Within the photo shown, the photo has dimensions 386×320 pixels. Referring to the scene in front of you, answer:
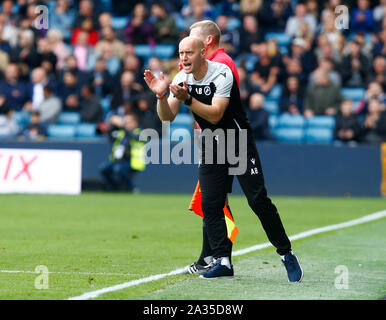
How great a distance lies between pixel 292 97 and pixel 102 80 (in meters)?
4.56

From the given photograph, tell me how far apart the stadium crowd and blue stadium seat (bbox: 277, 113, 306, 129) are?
2cm

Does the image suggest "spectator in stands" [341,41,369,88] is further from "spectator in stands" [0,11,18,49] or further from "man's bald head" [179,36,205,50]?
"man's bald head" [179,36,205,50]

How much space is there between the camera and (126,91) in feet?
68.1

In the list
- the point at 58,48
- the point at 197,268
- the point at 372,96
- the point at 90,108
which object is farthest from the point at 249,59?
the point at 197,268

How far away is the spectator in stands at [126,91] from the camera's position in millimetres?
20688

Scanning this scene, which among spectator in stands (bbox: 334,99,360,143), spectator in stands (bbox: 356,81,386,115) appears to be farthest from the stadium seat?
spectator in stands (bbox: 356,81,386,115)

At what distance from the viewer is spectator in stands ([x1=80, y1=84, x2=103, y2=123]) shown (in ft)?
68.4

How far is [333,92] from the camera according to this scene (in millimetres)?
19797

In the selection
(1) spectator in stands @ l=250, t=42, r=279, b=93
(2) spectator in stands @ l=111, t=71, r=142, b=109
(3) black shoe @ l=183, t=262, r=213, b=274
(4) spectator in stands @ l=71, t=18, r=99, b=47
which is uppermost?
(4) spectator in stands @ l=71, t=18, r=99, b=47

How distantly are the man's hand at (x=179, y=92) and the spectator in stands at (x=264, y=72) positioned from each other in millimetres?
13302

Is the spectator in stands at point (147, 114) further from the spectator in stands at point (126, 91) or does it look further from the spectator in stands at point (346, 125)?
the spectator in stands at point (346, 125)

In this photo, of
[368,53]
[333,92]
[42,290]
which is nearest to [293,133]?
[333,92]

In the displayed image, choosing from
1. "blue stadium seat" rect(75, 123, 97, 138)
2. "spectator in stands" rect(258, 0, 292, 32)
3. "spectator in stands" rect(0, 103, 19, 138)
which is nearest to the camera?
"spectator in stands" rect(0, 103, 19, 138)

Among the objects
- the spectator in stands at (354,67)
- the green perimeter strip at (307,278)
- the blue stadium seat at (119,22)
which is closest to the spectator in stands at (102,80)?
the blue stadium seat at (119,22)
